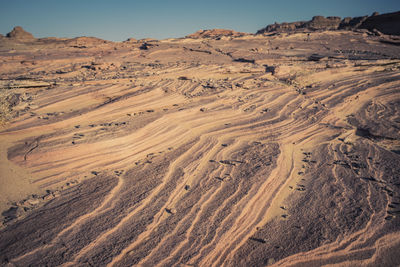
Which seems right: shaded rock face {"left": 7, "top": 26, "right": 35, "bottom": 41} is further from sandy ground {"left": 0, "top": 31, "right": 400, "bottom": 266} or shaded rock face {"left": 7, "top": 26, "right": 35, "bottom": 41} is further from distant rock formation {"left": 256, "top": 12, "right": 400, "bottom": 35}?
distant rock formation {"left": 256, "top": 12, "right": 400, "bottom": 35}

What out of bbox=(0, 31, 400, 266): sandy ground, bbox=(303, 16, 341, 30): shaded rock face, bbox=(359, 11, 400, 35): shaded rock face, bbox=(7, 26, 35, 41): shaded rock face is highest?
bbox=(303, 16, 341, 30): shaded rock face

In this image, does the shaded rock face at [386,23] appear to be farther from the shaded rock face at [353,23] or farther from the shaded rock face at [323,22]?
the shaded rock face at [323,22]

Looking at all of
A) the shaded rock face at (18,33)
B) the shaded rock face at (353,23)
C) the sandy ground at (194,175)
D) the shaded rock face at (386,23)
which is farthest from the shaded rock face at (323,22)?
the sandy ground at (194,175)

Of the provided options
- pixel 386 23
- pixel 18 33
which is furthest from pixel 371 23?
pixel 18 33

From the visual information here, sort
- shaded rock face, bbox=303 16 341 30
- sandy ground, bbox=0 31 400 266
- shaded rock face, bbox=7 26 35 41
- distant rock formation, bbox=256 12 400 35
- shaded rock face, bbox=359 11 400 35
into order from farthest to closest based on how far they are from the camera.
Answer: shaded rock face, bbox=303 16 341 30 < shaded rock face, bbox=7 26 35 41 < shaded rock face, bbox=359 11 400 35 < distant rock formation, bbox=256 12 400 35 < sandy ground, bbox=0 31 400 266

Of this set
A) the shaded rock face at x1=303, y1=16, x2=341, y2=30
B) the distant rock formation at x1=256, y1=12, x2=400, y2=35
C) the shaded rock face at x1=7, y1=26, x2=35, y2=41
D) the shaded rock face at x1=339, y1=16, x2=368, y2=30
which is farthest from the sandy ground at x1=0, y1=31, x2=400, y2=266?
the shaded rock face at x1=303, y1=16, x2=341, y2=30

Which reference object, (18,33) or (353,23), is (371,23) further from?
(18,33)
